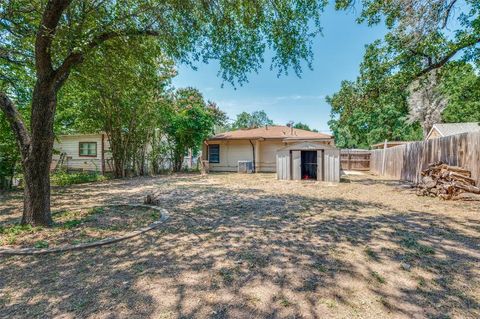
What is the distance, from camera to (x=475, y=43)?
282 inches

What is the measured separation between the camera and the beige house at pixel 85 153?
1652 cm

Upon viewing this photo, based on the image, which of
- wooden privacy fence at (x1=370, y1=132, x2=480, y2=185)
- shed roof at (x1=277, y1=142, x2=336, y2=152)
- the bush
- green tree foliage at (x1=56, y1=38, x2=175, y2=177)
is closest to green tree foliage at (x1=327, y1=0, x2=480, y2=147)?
shed roof at (x1=277, y1=142, x2=336, y2=152)

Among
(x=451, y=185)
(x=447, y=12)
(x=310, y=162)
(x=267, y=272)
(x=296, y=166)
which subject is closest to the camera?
(x=267, y=272)

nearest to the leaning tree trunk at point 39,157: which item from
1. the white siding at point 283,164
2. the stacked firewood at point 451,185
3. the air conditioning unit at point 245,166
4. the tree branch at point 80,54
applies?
the tree branch at point 80,54

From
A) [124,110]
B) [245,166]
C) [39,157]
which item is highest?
[124,110]

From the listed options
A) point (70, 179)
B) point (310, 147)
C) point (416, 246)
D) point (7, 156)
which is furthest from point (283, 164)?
point (7, 156)

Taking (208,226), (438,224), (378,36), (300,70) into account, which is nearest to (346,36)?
(378,36)

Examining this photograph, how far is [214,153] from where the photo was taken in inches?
728

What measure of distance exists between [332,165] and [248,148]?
24.2 ft

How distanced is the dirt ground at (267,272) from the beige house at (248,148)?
12105 mm

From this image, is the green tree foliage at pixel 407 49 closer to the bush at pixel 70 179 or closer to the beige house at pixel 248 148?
the beige house at pixel 248 148

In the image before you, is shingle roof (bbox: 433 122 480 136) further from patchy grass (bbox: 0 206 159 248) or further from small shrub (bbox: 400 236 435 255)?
patchy grass (bbox: 0 206 159 248)

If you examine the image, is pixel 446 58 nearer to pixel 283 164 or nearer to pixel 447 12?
pixel 447 12

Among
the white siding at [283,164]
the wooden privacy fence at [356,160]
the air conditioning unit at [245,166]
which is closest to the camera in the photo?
the white siding at [283,164]
